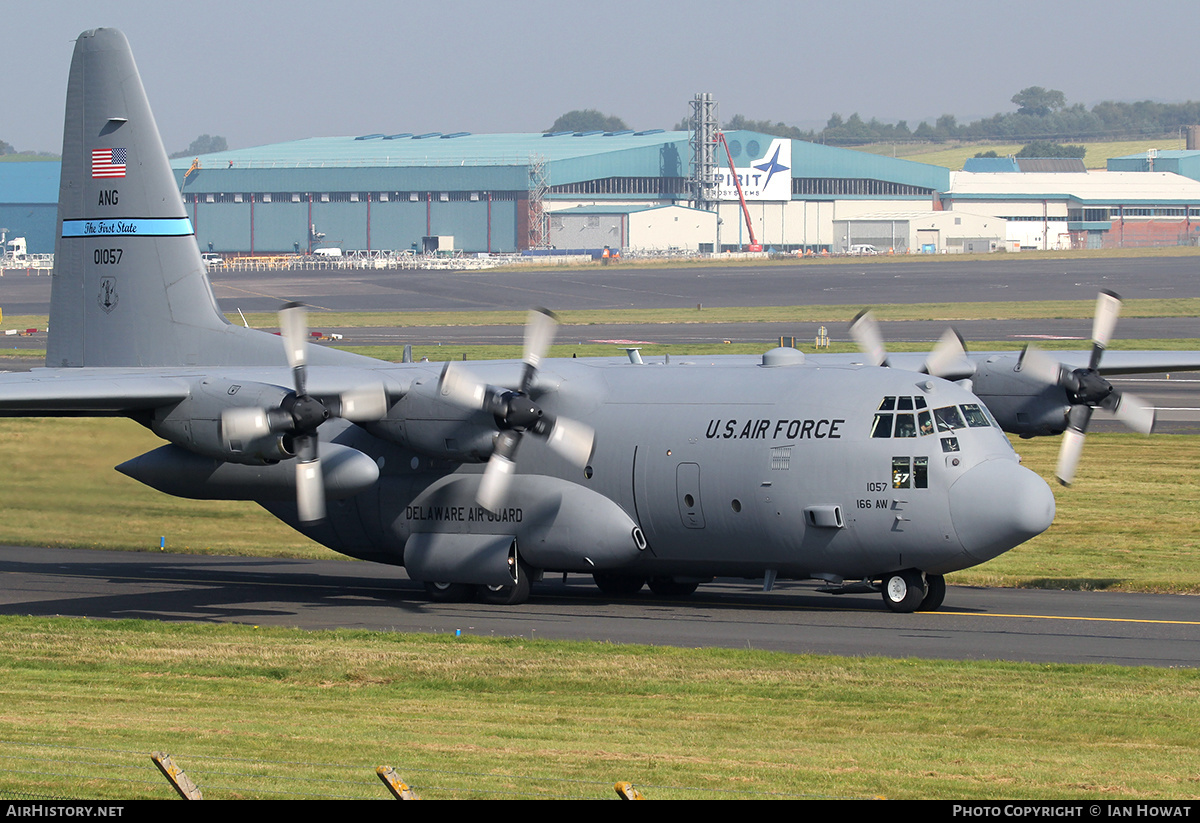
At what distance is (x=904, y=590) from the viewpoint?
22984mm

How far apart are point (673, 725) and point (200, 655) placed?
322 inches

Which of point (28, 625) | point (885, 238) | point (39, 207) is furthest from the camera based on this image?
point (39, 207)

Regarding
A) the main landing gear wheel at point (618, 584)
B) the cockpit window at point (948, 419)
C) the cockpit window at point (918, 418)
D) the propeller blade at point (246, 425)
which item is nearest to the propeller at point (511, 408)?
the propeller blade at point (246, 425)

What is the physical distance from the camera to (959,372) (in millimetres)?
26234

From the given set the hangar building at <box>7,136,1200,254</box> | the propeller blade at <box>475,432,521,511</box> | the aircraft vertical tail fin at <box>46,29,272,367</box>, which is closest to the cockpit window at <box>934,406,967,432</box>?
the propeller blade at <box>475,432,521,511</box>

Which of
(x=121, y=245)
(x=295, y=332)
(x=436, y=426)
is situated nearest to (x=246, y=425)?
(x=295, y=332)

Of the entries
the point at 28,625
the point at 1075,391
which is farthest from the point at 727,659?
the point at 28,625

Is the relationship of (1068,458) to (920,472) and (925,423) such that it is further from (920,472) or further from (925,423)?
(920,472)

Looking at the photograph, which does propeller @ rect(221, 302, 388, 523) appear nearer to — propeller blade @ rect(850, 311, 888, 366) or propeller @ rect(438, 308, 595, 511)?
propeller @ rect(438, 308, 595, 511)

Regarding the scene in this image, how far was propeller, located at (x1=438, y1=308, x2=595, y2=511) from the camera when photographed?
906 inches

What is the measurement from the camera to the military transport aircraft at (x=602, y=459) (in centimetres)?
2200

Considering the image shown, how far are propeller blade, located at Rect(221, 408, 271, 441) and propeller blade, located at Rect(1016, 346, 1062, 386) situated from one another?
41.2 ft

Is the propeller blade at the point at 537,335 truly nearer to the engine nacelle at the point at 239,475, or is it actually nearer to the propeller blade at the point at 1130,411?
the engine nacelle at the point at 239,475
